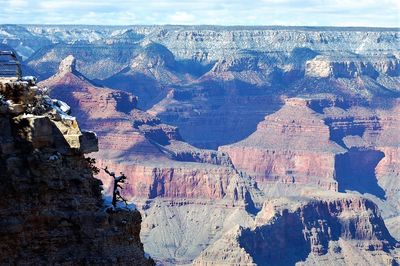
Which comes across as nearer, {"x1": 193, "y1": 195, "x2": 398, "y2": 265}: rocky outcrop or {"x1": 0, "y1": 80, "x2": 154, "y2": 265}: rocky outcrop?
{"x1": 0, "y1": 80, "x2": 154, "y2": 265}: rocky outcrop

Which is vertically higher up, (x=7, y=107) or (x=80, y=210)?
(x=7, y=107)

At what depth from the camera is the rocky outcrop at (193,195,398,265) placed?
6339 inches

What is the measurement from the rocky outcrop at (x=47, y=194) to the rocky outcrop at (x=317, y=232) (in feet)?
450

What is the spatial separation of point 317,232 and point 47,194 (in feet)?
494

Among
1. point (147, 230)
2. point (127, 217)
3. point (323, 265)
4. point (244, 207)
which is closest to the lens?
point (127, 217)

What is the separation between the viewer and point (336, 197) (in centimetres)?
17400

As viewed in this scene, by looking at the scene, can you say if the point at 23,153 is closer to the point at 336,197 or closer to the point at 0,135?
the point at 0,135

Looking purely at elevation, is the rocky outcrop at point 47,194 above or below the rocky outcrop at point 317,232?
above

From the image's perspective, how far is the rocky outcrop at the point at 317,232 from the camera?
16100 cm

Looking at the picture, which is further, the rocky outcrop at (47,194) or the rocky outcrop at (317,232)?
the rocky outcrop at (317,232)

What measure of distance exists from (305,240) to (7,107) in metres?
149

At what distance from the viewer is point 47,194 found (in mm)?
16812

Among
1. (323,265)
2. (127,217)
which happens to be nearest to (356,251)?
(323,265)

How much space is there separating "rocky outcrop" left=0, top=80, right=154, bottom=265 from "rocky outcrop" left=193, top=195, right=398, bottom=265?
137 metres
